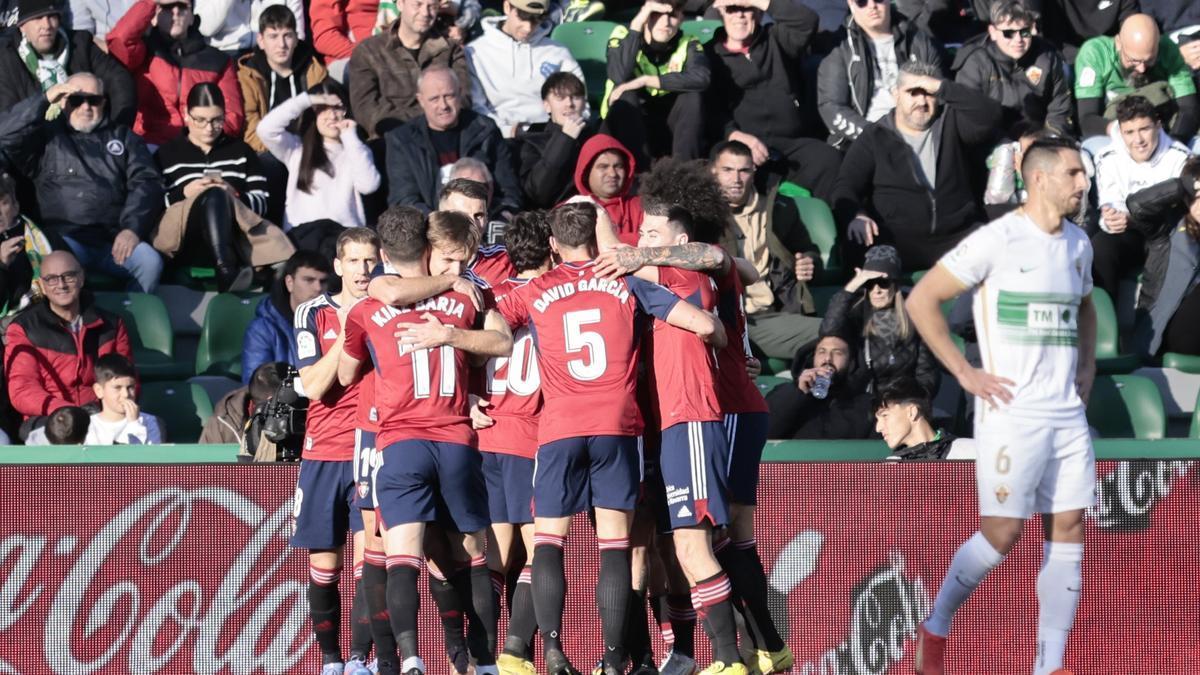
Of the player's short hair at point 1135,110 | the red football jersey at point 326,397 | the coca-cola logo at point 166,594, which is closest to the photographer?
the red football jersey at point 326,397

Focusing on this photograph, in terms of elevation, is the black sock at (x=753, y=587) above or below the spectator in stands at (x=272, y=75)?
below

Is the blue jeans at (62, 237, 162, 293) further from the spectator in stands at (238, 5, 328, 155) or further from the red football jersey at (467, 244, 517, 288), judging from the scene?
the red football jersey at (467, 244, 517, 288)

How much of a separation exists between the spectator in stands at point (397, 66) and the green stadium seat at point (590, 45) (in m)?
1.58

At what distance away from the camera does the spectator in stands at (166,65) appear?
13258mm

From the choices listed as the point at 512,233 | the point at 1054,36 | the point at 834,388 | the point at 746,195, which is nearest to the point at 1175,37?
the point at 1054,36

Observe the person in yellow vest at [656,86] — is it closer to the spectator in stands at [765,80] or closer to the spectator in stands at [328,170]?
the spectator in stands at [765,80]

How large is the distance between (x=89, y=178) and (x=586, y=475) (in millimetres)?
5890

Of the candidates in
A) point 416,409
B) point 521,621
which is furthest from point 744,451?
point 416,409

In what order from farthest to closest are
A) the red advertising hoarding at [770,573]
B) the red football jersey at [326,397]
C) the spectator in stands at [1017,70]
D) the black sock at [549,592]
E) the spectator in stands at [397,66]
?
1. the spectator in stands at [1017,70]
2. the spectator in stands at [397,66]
3. the red advertising hoarding at [770,573]
4. the red football jersey at [326,397]
5. the black sock at [549,592]

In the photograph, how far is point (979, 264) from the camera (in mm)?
7289

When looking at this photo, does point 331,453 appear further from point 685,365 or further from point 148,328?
point 148,328

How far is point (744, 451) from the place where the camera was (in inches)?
323

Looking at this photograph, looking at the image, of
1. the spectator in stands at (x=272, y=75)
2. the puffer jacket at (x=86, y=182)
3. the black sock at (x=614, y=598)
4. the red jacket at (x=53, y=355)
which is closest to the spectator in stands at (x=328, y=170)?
the spectator in stands at (x=272, y=75)

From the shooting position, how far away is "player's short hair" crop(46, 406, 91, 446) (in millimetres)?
10320
